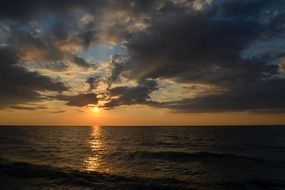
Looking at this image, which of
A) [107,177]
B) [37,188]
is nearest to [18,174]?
[37,188]

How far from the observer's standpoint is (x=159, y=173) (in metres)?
27.9

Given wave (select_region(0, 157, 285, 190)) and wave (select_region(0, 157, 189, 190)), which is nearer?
wave (select_region(0, 157, 285, 190))

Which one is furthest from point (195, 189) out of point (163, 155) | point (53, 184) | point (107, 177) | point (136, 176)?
point (163, 155)

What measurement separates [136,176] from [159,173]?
9.76ft

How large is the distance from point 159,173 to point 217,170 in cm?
672

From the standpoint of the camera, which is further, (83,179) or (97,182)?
(83,179)

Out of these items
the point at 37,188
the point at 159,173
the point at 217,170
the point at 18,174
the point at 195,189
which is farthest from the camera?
the point at 217,170

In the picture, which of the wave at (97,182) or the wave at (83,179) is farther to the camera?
the wave at (83,179)

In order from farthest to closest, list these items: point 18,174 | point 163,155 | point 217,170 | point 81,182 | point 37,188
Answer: point 163,155 → point 217,170 → point 18,174 → point 81,182 → point 37,188

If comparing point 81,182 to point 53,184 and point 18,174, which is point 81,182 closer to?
point 53,184

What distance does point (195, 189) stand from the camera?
21.2 metres

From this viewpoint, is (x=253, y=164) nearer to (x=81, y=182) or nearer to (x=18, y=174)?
(x=81, y=182)

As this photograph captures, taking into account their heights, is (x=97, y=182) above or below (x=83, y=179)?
below

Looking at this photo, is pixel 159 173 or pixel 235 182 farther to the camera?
pixel 159 173
